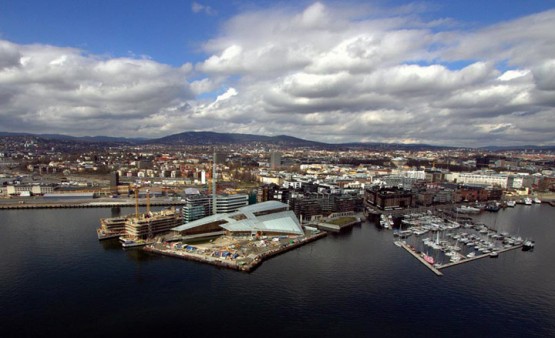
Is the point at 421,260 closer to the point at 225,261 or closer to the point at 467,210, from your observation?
the point at 225,261

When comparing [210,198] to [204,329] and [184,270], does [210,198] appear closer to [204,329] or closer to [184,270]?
[184,270]

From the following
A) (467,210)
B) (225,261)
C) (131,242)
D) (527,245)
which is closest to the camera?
(225,261)

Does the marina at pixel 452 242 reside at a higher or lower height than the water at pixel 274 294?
higher

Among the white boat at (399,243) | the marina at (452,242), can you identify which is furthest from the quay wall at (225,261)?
the marina at (452,242)

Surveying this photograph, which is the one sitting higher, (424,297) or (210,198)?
(210,198)

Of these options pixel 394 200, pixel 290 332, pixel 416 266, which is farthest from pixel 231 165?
pixel 290 332

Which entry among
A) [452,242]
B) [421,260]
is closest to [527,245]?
[452,242]

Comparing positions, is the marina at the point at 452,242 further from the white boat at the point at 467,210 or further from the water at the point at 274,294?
the white boat at the point at 467,210

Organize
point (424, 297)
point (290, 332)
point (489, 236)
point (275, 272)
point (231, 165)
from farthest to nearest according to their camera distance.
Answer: point (231, 165) < point (489, 236) < point (275, 272) < point (424, 297) < point (290, 332)

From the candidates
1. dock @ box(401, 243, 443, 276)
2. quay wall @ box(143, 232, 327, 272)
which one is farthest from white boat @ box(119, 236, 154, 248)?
dock @ box(401, 243, 443, 276)
